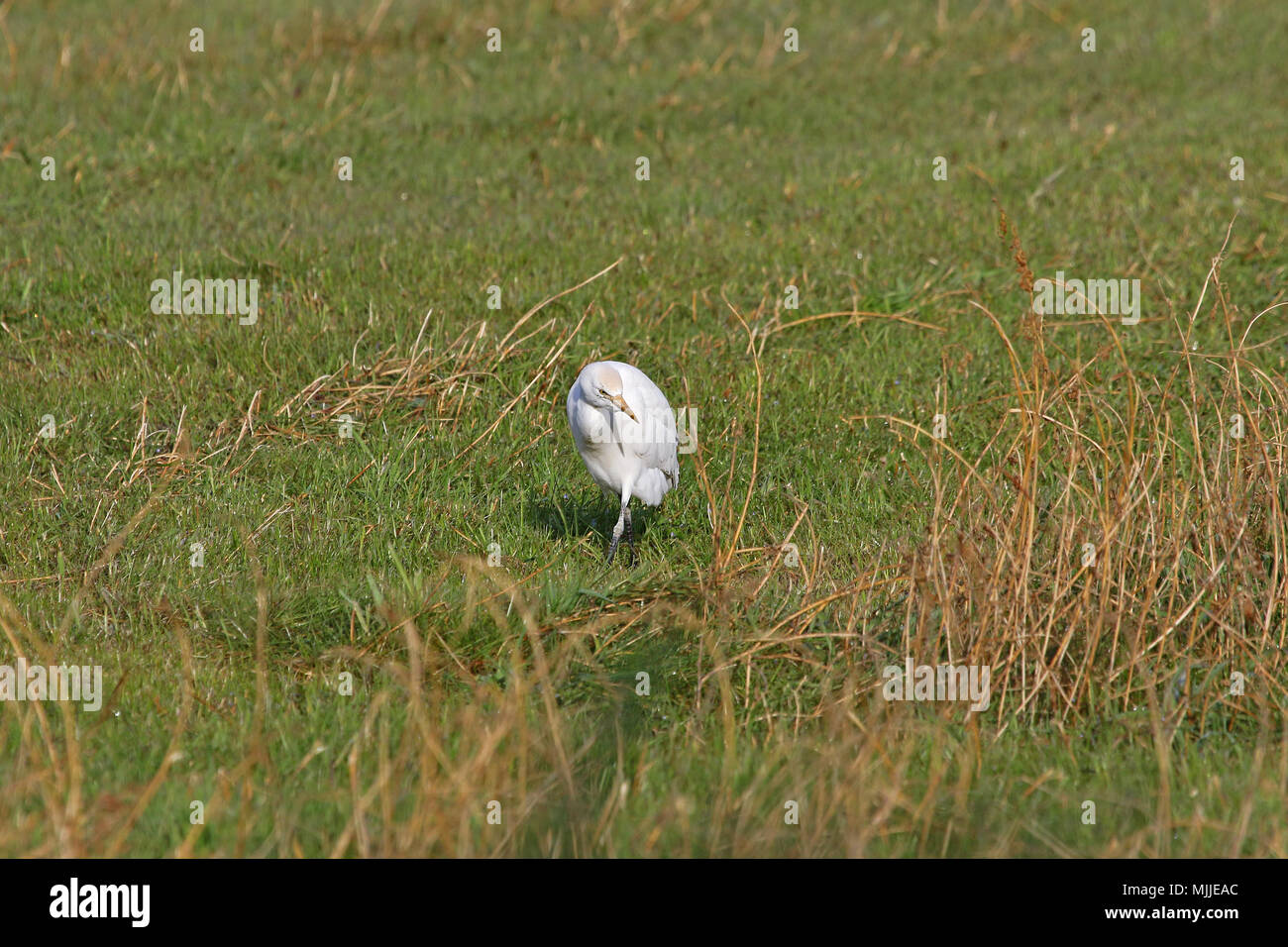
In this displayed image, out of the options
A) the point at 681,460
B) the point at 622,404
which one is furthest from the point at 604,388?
the point at 681,460

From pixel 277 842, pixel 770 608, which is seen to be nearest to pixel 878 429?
pixel 770 608

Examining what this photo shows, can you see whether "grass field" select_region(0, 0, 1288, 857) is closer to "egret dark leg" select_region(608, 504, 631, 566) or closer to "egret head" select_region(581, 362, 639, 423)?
"egret dark leg" select_region(608, 504, 631, 566)

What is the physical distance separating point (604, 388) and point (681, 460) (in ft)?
4.36

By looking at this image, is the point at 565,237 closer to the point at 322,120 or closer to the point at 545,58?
the point at 322,120

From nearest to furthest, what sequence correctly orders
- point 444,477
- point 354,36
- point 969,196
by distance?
point 444,477 < point 969,196 < point 354,36

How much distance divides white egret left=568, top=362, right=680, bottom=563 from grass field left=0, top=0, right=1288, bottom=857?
34 cm

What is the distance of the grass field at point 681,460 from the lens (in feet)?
13.6

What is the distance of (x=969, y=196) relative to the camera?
10.4 meters

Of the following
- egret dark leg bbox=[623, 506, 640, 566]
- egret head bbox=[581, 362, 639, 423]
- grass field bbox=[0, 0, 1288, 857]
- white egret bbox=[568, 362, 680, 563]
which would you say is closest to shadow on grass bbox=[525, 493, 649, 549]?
grass field bbox=[0, 0, 1288, 857]

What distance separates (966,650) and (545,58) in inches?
407

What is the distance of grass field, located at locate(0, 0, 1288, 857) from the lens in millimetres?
4145

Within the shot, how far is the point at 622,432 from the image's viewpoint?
19.5ft

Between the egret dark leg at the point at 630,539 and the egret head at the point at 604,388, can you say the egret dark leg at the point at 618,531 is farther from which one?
the egret head at the point at 604,388

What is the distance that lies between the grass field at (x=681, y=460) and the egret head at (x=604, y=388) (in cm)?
70
